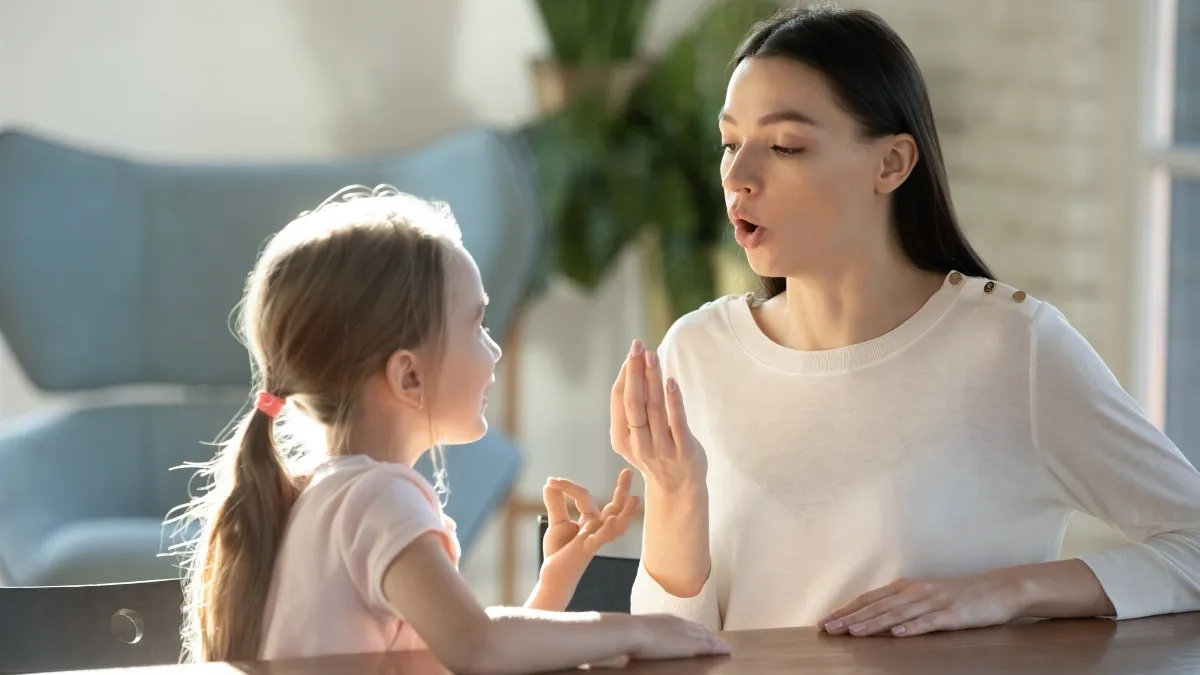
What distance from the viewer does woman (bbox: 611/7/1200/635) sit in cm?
145

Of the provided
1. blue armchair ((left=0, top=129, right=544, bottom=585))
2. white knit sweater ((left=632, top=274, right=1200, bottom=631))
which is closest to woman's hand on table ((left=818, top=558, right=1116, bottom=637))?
white knit sweater ((left=632, top=274, right=1200, bottom=631))

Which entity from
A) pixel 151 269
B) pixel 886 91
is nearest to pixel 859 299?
pixel 886 91

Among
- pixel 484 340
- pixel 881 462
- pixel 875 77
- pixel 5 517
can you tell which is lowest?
pixel 5 517

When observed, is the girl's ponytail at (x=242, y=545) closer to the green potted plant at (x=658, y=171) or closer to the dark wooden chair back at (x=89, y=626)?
the dark wooden chair back at (x=89, y=626)

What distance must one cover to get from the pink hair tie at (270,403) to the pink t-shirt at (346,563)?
10 cm

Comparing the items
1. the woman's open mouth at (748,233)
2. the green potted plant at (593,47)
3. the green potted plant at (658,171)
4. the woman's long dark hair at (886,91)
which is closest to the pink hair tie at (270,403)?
the woman's open mouth at (748,233)

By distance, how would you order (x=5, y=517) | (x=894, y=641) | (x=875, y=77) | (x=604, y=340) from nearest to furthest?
(x=894, y=641) < (x=875, y=77) < (x=5, y=517) < (x=604, y=340)

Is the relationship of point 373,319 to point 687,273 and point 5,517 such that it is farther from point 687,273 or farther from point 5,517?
point 687,273

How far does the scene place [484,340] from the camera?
4.39ft

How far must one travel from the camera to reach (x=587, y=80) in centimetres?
375

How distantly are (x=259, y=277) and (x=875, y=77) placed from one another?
0.64 metres

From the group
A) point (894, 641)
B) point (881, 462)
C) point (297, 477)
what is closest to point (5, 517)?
point (297, 477)

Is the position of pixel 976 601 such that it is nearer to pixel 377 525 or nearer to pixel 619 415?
pixel 619 415

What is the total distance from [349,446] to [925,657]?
50 centimetres
